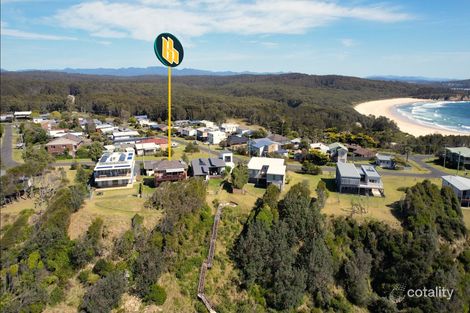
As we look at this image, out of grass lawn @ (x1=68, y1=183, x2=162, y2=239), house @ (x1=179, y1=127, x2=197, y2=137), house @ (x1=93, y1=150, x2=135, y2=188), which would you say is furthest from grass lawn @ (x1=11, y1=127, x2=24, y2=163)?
house @ (x1=179, y1=127, x2=197, y2=137)

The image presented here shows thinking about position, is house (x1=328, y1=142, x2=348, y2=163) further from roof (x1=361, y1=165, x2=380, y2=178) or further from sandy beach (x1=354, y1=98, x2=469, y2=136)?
sandy beach (x1=354, y1=98, x2=469, y2=136)

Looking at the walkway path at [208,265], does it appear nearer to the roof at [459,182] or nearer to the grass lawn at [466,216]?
the grass lawn at [466,216]

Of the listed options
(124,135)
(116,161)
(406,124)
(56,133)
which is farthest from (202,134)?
(406,124)

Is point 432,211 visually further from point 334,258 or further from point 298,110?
point 298,110

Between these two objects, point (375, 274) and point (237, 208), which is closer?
point (375, 274)

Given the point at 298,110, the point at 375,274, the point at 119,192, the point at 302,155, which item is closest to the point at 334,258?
the point at 375,274

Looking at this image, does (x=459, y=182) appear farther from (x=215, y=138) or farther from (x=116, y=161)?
(x=215, y=138)
